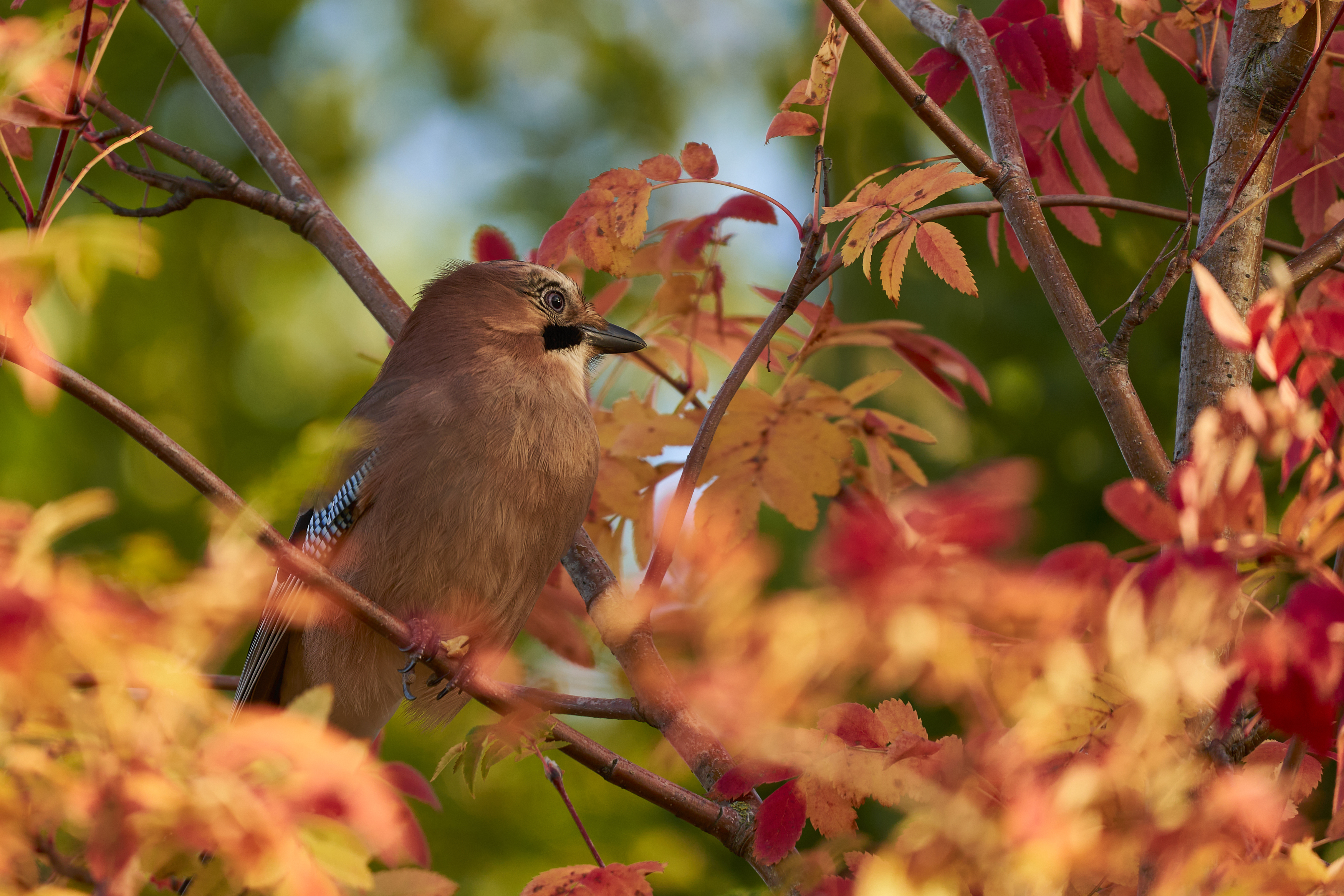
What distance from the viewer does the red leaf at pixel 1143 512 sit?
3.06 ft

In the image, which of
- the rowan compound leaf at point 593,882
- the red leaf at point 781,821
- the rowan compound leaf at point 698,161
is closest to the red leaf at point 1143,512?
the red leaf at point 781,821

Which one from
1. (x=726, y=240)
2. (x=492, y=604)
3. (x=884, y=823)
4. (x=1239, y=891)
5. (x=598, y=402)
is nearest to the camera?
(x=1239, y=891)

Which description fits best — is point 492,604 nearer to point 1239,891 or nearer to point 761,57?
point 1239,891

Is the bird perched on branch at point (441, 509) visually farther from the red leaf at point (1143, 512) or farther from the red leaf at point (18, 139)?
the red leaf at point (1143, 512)

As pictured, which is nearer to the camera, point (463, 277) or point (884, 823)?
point (463, 277)

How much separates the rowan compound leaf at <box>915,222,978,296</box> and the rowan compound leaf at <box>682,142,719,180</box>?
389mm

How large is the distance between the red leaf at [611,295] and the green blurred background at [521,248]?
1.74 ft

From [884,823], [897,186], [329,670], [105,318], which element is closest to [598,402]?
[329,670]

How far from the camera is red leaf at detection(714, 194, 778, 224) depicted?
211 centimetres

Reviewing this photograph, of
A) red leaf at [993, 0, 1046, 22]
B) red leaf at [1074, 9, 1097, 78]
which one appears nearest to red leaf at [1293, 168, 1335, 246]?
red leaf at [1074, 9, 1097, 78]

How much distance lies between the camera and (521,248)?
6.64 m

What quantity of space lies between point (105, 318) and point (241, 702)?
418cm

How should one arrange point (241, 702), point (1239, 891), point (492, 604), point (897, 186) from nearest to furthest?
1. point (1239, 891)
2. point (897, 186)
3. point (492, 604)
4. point (241, 702)

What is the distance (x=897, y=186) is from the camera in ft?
5.03
